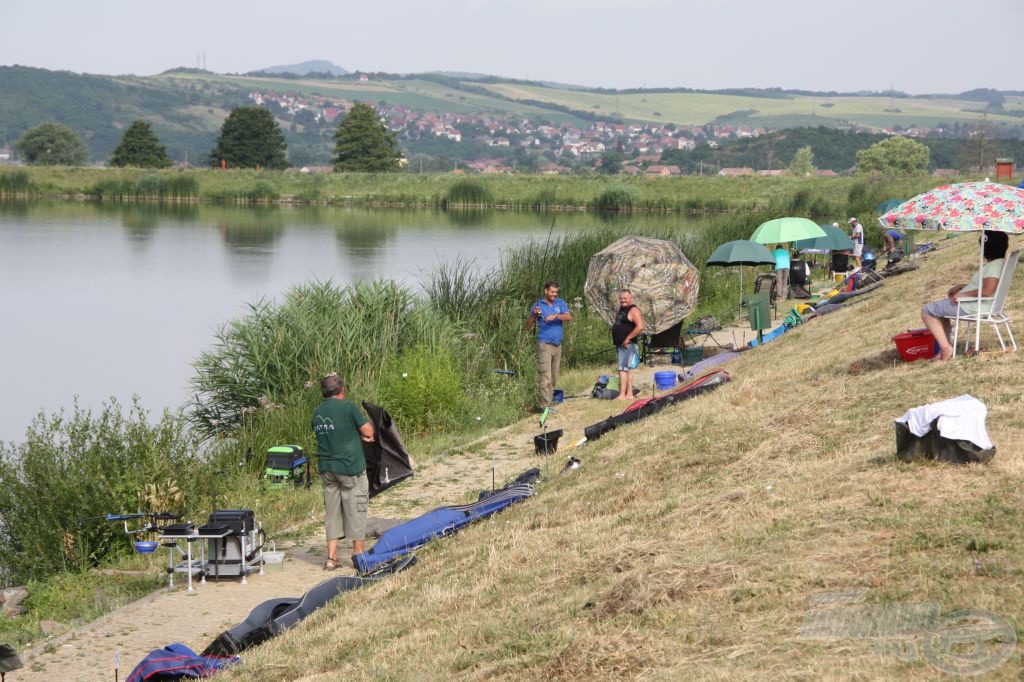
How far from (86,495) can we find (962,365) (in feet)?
24.9

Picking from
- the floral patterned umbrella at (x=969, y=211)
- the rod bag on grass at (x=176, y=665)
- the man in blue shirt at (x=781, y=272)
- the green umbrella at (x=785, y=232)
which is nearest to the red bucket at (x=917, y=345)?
the floral patterned umbrella at (x=969, y=211)

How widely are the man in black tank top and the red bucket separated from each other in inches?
170

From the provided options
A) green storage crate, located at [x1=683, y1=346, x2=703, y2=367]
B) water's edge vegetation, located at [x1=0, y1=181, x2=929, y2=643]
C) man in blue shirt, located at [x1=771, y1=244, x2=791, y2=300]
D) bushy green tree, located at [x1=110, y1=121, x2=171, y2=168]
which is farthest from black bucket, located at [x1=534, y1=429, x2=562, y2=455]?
bushy green tree, located at [x1=110, y1=121, x2=171, y2=168]

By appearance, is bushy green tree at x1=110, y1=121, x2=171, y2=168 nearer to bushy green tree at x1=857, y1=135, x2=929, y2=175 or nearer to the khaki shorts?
bushy green tree at x1=857, y1=135, x2=929, y2=175

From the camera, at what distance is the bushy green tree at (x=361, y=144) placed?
94.4 m

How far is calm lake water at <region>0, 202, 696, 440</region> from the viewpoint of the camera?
73.5 feet

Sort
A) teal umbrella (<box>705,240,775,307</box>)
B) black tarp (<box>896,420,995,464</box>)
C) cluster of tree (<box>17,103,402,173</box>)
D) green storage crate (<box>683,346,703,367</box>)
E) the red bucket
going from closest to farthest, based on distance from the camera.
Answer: black tarp (<box>896,420,995,464</box>)
the red bucket
green storage crate (<box>683,346,703,367</box>)
teal umbrella (<box>705,240,775,307</box>)
cluster of tree (<box>17,103,402,173</box>)

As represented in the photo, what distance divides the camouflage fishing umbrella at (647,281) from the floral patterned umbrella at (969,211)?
8.38 metres

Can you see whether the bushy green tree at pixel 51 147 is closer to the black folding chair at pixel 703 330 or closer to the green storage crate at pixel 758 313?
the black folding chair at pixel 703 330

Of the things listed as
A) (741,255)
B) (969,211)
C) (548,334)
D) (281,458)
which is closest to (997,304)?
(969,211)

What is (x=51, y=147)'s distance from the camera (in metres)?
115

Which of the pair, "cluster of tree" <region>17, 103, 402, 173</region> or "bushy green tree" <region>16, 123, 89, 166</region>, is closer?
"cluster of tree" <region>17, 103, 402, 173</region>

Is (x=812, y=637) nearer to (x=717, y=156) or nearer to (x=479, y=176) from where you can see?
(x=479, y=176)

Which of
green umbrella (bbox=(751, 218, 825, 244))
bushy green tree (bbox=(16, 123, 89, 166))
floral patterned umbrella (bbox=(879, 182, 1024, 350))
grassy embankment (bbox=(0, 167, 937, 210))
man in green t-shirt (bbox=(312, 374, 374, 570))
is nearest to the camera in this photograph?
man in green t-shirt (bbox=(312, 374, 374, 570))
